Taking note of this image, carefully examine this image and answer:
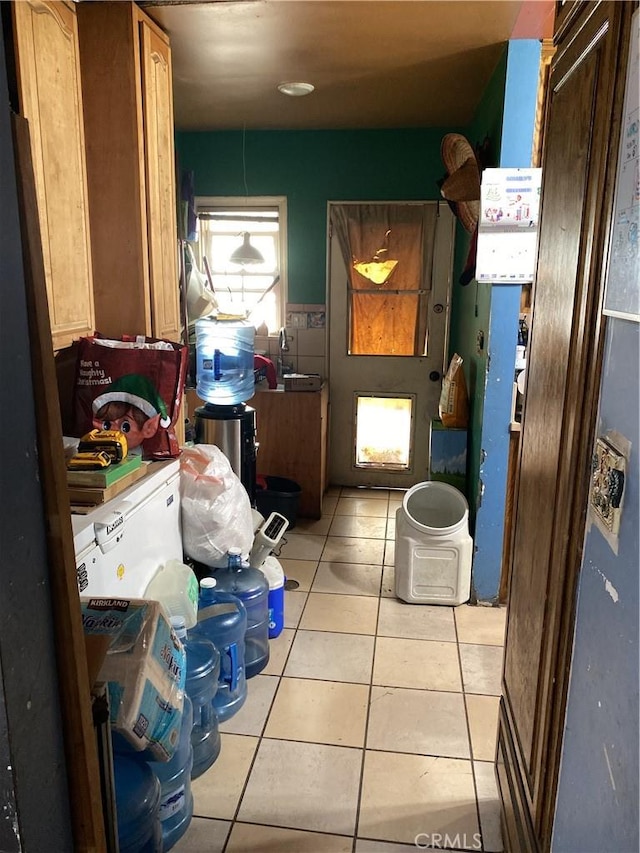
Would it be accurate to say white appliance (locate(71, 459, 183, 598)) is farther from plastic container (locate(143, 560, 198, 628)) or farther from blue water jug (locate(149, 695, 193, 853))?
blue water jug (locate(149, 695, 193, 853))

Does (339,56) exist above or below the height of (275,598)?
above

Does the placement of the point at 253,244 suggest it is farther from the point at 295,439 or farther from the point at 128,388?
the point at 128,388

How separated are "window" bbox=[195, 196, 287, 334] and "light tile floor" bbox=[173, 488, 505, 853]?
86.4 inches

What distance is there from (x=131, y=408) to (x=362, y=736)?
1356 mm

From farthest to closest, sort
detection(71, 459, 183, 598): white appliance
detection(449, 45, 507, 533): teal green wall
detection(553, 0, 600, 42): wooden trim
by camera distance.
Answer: detection(449, 45, 507, 533): teal green wall
detection(71, 459, 183, 598): white appliance
detection(553, 0, 600, 42): wooden trim

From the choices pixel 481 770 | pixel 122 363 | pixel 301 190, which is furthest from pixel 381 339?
pixel 481 770

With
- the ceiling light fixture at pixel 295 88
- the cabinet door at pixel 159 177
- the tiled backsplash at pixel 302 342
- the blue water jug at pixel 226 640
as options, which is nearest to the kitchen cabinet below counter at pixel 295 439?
the tiled backsplash at pixel 302 342

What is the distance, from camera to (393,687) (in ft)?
7.77

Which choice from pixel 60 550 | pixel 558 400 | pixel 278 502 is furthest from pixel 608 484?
pixel 278 502

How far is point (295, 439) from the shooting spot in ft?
13.2

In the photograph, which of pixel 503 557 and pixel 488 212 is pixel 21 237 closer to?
pixel 488 212

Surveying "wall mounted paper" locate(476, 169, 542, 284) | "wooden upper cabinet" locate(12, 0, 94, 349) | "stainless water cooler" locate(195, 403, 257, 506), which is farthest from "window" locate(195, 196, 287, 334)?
"wooden upper cabinet" locate(12, 0, 94, 349)

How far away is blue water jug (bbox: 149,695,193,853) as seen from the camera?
5.41ft

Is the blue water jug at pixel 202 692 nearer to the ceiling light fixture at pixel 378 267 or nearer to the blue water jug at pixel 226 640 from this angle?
the blue water jug at pixel 226 640
